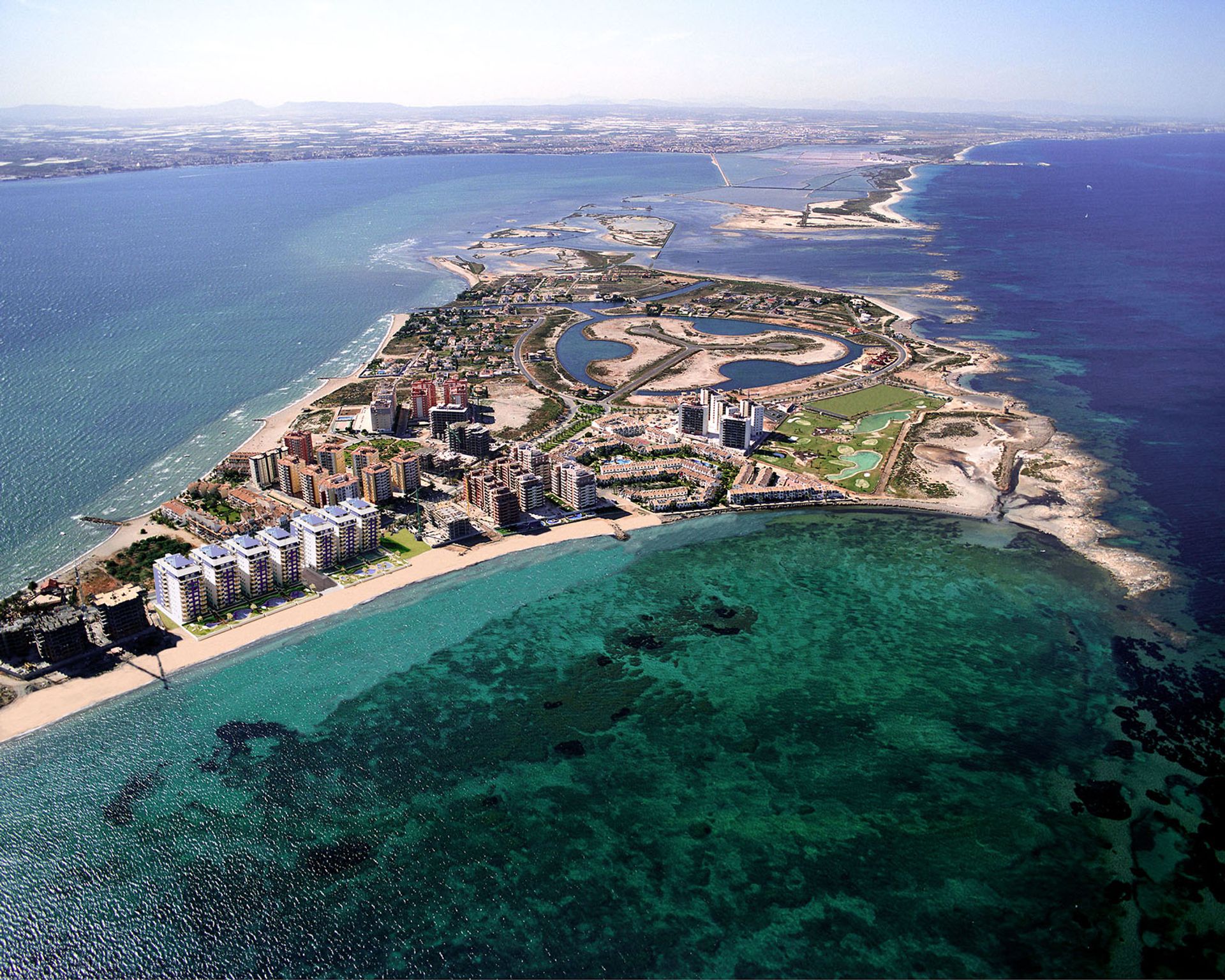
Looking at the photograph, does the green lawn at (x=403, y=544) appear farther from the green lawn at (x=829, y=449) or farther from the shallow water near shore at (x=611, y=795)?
the green lawn at (x=829, y=449)

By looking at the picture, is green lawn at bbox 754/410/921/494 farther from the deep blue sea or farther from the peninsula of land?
the deep blue sea

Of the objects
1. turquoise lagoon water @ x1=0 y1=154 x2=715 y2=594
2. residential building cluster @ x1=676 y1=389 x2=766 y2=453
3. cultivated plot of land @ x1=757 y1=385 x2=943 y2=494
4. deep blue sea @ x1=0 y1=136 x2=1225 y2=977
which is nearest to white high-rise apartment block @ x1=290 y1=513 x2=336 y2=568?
deep blue sea @ x1=0 y1=136 x2=1225 y2=977

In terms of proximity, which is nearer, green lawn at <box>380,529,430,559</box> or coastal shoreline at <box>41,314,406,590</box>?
coastal shoreline at <box>41,314,406,590</box>

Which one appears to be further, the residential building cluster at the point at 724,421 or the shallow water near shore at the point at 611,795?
the residential building cluster at the point at 724,421

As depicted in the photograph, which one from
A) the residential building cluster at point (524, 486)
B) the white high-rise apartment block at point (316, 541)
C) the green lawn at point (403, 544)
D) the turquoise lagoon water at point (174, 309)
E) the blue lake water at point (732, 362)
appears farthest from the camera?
the blue lake water at point (732, 362)

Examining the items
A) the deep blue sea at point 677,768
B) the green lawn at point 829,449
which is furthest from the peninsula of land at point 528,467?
the deep blue sea at point 677,768

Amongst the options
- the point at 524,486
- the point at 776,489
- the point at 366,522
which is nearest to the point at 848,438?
the point at 776,489

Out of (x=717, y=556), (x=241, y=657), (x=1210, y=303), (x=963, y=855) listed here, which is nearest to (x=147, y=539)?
(x=241, y=657)

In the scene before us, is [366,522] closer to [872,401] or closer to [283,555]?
[283,555]
